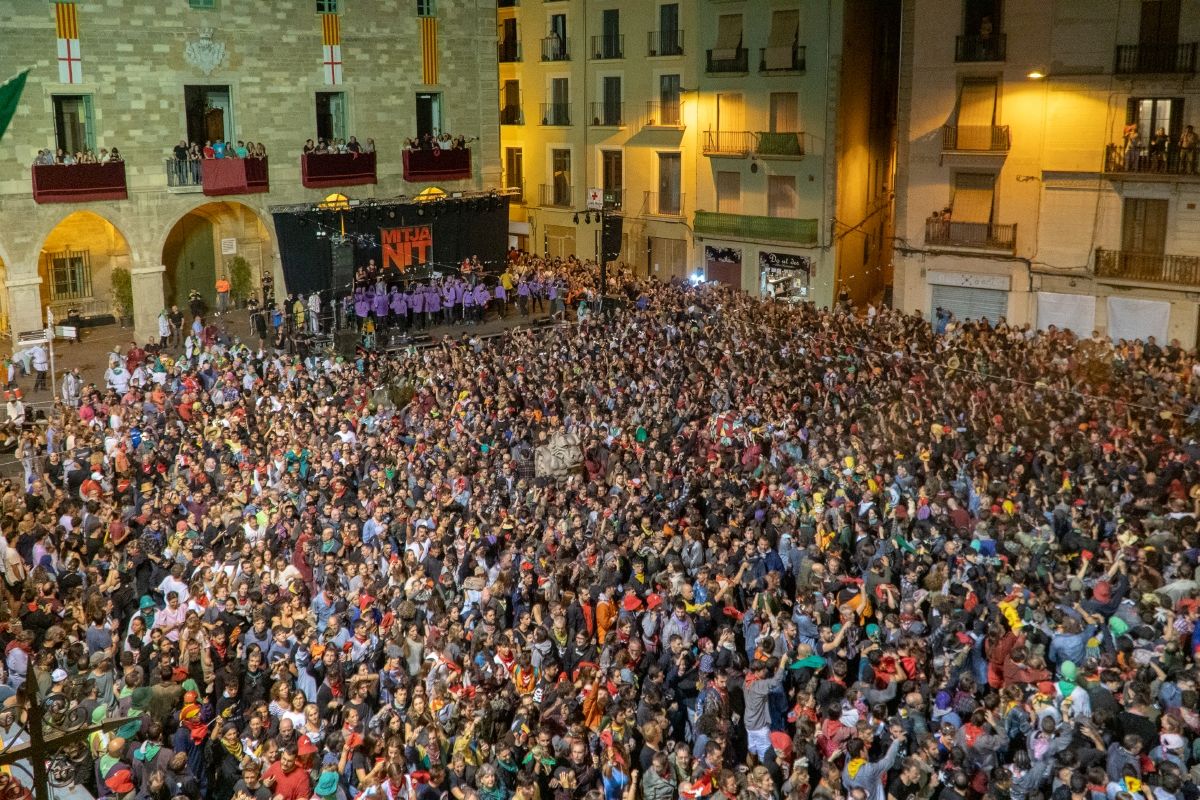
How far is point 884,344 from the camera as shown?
23.9m

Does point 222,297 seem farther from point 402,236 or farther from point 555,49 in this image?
point 555,49

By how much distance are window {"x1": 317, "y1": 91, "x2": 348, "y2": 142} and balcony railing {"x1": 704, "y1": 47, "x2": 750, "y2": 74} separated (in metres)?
11.0

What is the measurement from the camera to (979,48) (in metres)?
29.6

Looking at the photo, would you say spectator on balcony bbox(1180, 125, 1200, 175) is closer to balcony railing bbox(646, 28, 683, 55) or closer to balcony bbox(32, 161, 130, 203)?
balcony railing bbox(646, 28, 683, 55)

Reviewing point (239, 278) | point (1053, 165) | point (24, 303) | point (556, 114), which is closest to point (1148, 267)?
point (1053, 165)

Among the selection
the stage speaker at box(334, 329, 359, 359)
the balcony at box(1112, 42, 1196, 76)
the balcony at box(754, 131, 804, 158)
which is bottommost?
the stage speaker at box(334, 329, 359, 359)

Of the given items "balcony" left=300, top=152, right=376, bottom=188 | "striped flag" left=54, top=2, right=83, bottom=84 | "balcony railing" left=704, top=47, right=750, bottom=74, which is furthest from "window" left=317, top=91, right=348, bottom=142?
"balcony railing" left=704, top=47, right=750, bottom=74

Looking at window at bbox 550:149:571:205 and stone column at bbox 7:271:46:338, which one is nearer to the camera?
stone column at bbox 7:271:46:338

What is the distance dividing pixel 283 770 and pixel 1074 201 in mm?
24292

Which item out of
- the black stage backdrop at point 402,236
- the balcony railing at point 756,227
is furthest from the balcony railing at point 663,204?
the black stage backdrop at point 402,236

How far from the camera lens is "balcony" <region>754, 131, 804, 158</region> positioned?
113 feet

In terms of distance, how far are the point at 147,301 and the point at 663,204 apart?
16.4 meters

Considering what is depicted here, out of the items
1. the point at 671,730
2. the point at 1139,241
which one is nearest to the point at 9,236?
the point at 671,730

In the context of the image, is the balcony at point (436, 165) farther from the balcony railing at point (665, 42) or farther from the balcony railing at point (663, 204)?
the balcony railing at point (665, 42)
